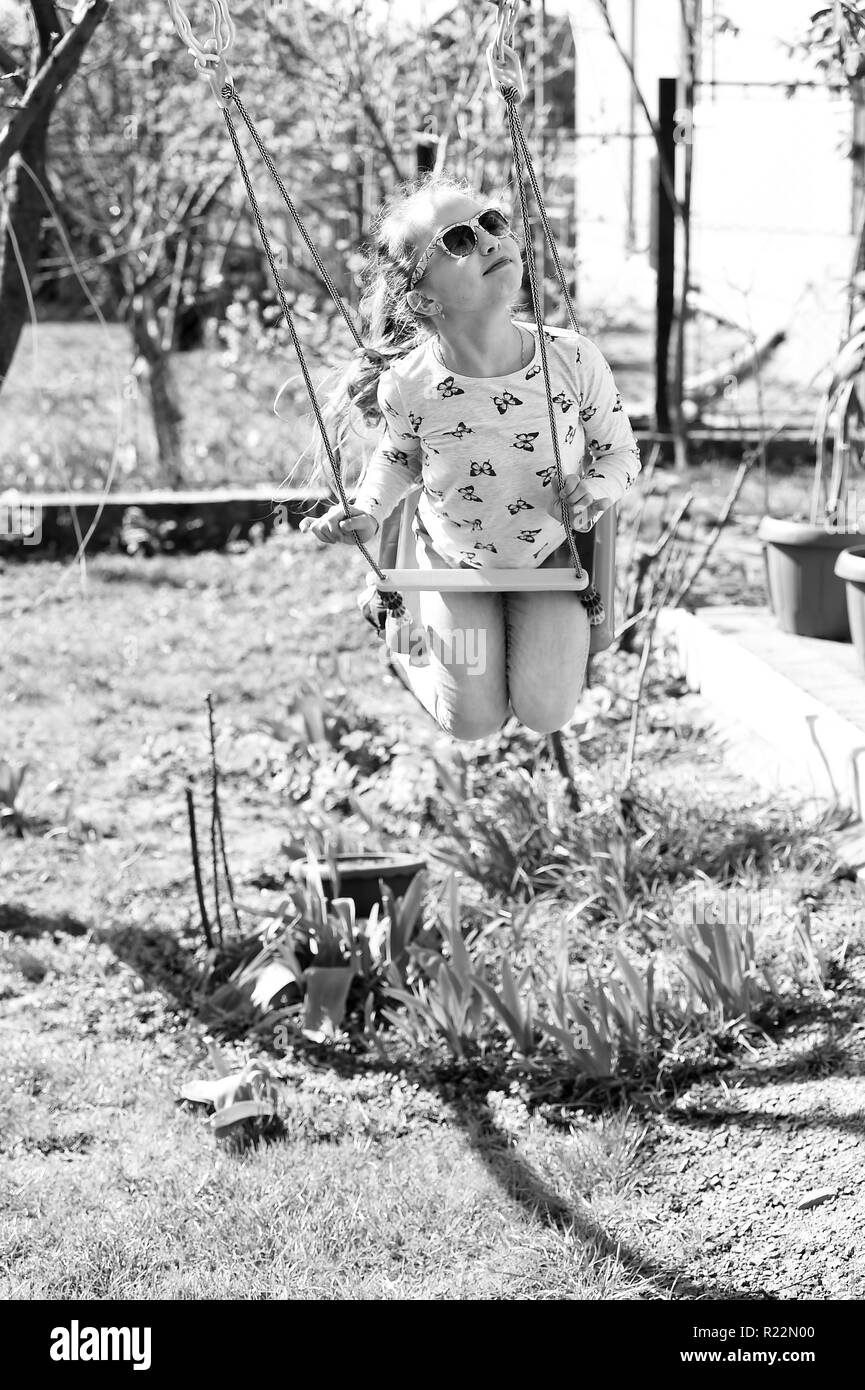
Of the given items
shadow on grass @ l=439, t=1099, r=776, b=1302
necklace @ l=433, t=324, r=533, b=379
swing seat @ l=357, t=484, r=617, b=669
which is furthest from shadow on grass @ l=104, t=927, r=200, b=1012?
necklace @ l=433, t=324, r=533, b=379

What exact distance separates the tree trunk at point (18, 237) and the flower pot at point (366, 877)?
5.24 feet

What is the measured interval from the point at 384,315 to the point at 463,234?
11.7 inches

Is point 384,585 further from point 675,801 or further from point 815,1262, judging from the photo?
point 675,801

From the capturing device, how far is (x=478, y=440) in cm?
283

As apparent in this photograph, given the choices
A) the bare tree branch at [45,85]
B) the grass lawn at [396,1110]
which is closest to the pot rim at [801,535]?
the grass lawn at [396,1110]

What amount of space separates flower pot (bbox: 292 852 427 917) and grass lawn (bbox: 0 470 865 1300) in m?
0.21

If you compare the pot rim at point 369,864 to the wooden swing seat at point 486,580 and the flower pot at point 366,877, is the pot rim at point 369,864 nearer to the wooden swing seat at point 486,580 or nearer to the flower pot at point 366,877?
the flower pot at point 366,877

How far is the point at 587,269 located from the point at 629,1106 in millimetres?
11142

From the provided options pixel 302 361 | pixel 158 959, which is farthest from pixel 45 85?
pixel 158 959

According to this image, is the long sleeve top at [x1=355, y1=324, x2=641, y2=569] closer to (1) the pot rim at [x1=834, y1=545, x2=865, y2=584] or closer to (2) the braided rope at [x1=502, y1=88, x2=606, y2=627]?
(2) the braided rope at [x1=502, y1=88, x2=606, y2=627]

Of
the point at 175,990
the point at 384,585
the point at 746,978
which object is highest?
the point at 384,585

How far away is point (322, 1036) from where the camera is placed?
3504mm

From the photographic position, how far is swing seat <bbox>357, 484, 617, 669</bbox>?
2.68 metres
